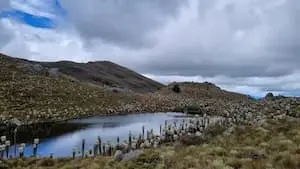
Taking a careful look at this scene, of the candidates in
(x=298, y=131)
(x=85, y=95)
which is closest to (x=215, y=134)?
(x=298, y=131)

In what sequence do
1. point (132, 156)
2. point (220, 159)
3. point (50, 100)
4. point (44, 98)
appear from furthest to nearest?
point (44, 98) → point (50, 100) → point (132, 156) → point (220, 159)

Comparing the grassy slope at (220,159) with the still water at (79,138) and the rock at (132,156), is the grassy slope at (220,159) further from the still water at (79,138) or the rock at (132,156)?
the still water at (79,138)

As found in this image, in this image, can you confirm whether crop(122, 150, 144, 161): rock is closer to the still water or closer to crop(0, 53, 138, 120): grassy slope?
the still water

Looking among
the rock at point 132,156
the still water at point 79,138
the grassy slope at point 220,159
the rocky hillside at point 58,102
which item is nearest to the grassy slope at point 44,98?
the rocky hillside at point 58,102

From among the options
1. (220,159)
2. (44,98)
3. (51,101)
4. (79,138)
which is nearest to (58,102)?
(51,101)

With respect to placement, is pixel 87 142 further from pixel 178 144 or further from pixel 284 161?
pixel 284 161

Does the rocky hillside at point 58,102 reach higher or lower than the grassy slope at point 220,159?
higher

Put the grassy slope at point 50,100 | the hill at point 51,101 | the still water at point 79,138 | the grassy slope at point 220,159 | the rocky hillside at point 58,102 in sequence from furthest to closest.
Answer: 1. the grassy slope at point 50,100
2. the hill at point 51,101
3. the rocky hillside at point 58,102
4. the still water at point 79,138
5. the grassy slope at point 220,159

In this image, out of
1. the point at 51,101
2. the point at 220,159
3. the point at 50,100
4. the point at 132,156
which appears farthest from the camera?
the point at 50,100

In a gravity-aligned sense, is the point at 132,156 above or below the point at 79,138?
above

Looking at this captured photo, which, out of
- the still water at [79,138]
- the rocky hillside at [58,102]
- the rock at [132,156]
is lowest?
the still water at [79,138]

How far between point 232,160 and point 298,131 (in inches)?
363

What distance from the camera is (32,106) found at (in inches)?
2756

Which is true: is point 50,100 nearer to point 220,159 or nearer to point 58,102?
point 58,102
